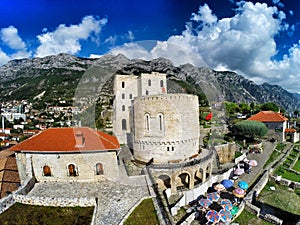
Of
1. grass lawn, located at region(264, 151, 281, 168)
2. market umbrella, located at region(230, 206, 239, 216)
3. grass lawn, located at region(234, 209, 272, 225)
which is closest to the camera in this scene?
grass lawn, located at region(234, 209, 272, 225)

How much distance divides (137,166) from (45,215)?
359 inches

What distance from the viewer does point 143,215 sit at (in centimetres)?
1029

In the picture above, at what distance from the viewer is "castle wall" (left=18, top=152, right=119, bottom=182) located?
1441 centimetres

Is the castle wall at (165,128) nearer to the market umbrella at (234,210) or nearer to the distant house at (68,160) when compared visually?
the distant house at (68,160)

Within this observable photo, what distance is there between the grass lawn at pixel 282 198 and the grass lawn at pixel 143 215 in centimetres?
1197

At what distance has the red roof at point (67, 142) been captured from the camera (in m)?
14.3

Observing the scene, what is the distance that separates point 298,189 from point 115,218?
1908cm

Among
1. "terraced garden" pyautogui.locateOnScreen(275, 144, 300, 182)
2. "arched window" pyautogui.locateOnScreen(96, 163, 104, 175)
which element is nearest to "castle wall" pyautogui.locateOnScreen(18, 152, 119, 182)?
"arched window" pyautogui.locateOnScreen(96, 163, 104, 175)

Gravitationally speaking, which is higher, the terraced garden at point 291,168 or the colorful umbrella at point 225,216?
the colorful umbrella at point 225,216

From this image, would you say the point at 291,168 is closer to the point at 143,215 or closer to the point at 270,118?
the point at 270,118

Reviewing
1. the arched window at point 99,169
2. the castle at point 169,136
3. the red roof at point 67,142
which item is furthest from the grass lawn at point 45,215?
the castle at point 169,136

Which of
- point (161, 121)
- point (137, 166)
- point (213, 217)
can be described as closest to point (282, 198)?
point (213, 217)

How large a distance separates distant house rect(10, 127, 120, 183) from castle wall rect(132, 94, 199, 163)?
4.79 metres

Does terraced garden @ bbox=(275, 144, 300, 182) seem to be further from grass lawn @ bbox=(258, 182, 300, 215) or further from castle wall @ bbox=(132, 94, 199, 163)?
castle wall @ bbox=(132, 94, 199, 163)
